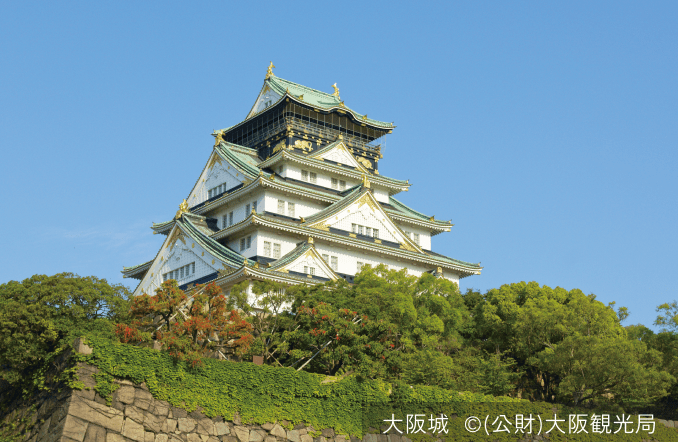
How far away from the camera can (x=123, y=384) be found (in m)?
24.9

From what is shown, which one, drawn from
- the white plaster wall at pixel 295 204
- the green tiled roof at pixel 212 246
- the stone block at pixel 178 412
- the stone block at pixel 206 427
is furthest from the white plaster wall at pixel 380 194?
the stone block at pixel 178 412

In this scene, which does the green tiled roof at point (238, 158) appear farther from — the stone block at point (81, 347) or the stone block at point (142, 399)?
the stone block at point (81, 347)

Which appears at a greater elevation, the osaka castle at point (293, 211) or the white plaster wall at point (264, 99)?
the white plaster wall at point (264, 99)

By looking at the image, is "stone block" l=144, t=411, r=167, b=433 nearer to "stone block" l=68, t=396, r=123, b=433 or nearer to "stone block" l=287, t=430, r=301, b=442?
"stone block" l=68, t=396, r=123, b=433

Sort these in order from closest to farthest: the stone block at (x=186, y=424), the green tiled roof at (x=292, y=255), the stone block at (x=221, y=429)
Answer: the stone block at (x=186, y=424) < the stone block at (x=221, y=429) < the green tiled roof at (x=292, y=255)

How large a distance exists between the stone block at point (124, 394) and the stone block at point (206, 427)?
248 centimetres

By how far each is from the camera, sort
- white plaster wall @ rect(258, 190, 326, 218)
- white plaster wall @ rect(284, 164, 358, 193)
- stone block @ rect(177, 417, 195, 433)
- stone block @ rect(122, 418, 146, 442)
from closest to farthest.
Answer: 1. stone block @ rect(122, 418, 146, 442)
2. stone block @ rect(177, 417, 195, 433)
3. white plaster wall @ rect(258, 190, 326, 218)
4. white plaster wall @ rect(284, 164, 358, 193)

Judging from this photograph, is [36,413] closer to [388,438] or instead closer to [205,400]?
[205,400]

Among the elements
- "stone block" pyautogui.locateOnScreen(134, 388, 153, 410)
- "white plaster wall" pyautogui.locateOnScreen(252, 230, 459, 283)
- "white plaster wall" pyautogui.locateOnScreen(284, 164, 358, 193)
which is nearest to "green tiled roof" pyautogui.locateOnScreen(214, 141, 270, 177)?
"white plaster wall" pyautogui.locateOnScreen(284, 164, 358, 193)

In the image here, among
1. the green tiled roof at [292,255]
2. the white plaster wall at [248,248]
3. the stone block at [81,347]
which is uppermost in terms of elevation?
the white plaster wall at [248,248]

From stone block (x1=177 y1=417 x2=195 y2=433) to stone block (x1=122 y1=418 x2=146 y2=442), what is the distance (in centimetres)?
127

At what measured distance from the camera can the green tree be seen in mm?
24578

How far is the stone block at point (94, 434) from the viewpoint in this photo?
2359 cm

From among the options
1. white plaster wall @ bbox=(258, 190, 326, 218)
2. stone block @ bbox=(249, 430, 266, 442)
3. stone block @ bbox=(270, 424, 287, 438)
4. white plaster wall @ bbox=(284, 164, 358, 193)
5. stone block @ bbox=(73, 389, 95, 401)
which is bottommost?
stone block @ bbox=(249, 430, 266, 442)
